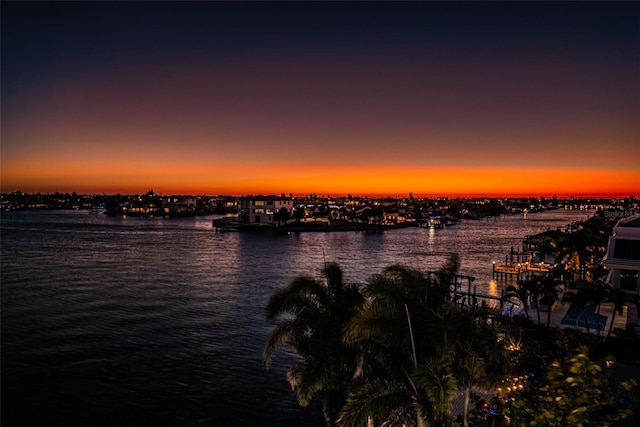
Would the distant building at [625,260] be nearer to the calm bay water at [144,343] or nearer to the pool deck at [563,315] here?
the pool deck at [563,315]

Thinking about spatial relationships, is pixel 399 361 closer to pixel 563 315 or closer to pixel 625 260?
pixel 563 315

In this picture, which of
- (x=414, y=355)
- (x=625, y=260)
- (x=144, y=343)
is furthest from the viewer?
(x=144, y=343)

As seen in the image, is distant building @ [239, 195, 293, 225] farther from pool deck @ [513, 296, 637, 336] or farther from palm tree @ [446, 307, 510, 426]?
palm tree @ [446, 307, 510, 426]

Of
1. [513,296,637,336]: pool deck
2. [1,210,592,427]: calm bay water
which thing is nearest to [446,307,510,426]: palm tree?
[1,210,592,427]: calm bay water

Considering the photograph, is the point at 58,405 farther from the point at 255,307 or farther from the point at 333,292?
the point at 255,307

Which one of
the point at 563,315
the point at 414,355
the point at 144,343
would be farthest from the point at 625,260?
the point at 144,343

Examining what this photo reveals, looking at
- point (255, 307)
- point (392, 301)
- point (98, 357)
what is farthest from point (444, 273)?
point (255, 307)
